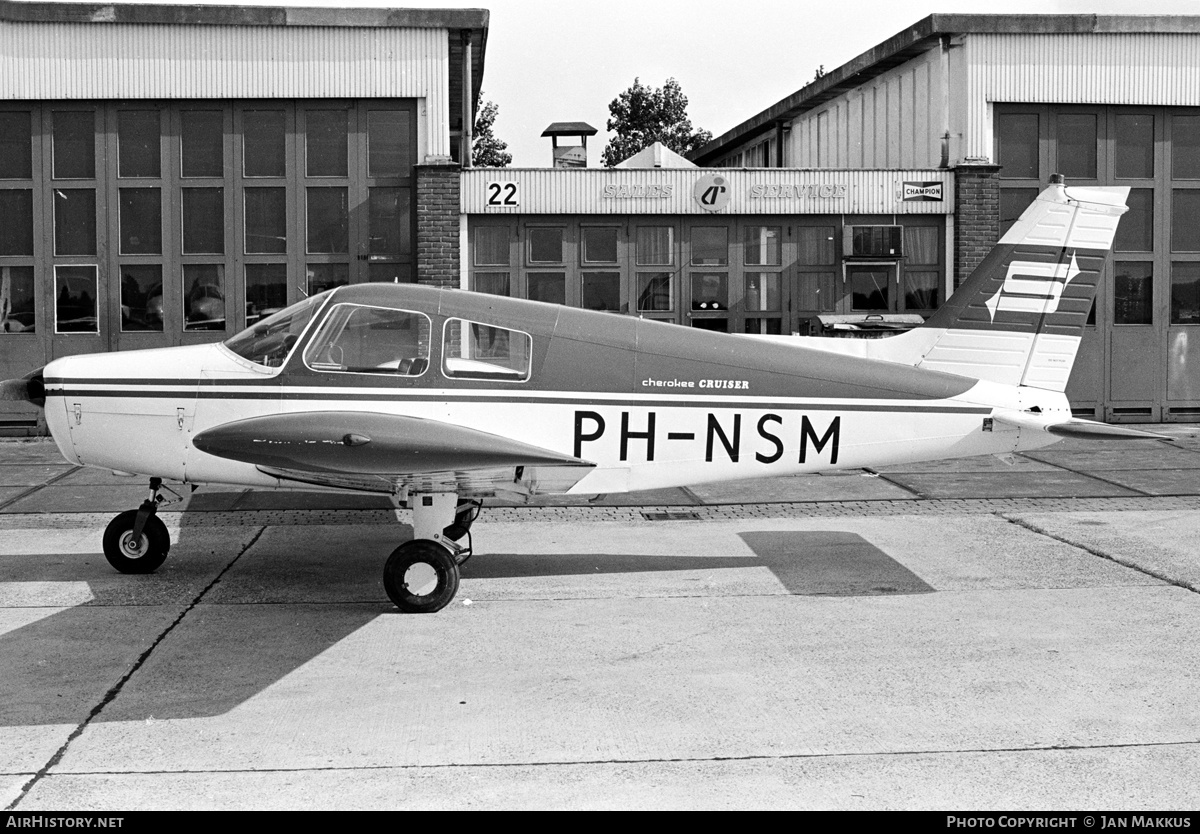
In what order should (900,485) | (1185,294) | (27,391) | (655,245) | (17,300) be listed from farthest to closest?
(1185,294), (655,245), (17,300), (900,485), (27,391)

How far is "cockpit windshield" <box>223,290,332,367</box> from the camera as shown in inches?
307

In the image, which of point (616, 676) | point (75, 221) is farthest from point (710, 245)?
point (616, 676)

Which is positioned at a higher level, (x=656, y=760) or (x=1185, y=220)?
(x=1185, y=220)

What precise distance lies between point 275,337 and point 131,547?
1.86m

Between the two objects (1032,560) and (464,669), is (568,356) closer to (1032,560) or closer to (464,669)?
(464,669)

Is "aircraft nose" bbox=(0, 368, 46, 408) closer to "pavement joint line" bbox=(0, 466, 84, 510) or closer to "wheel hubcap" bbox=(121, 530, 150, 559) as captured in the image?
"wheel hubcap" bbox=(121, 530, 150, 559)

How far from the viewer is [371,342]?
7.76 meters

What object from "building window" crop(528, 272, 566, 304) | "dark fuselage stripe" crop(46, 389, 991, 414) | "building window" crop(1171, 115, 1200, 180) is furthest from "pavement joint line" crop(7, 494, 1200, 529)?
"building window" crop(1171, 115, 1200, 180)

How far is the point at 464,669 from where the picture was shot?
20.6 ft

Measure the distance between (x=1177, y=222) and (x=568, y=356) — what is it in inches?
520

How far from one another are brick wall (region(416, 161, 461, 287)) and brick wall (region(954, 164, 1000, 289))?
6952mm

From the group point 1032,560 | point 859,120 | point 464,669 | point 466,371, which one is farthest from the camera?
point 859,120

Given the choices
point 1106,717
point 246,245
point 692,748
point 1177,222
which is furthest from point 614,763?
point 1177,222

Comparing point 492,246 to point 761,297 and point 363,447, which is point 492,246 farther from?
point 363,447
